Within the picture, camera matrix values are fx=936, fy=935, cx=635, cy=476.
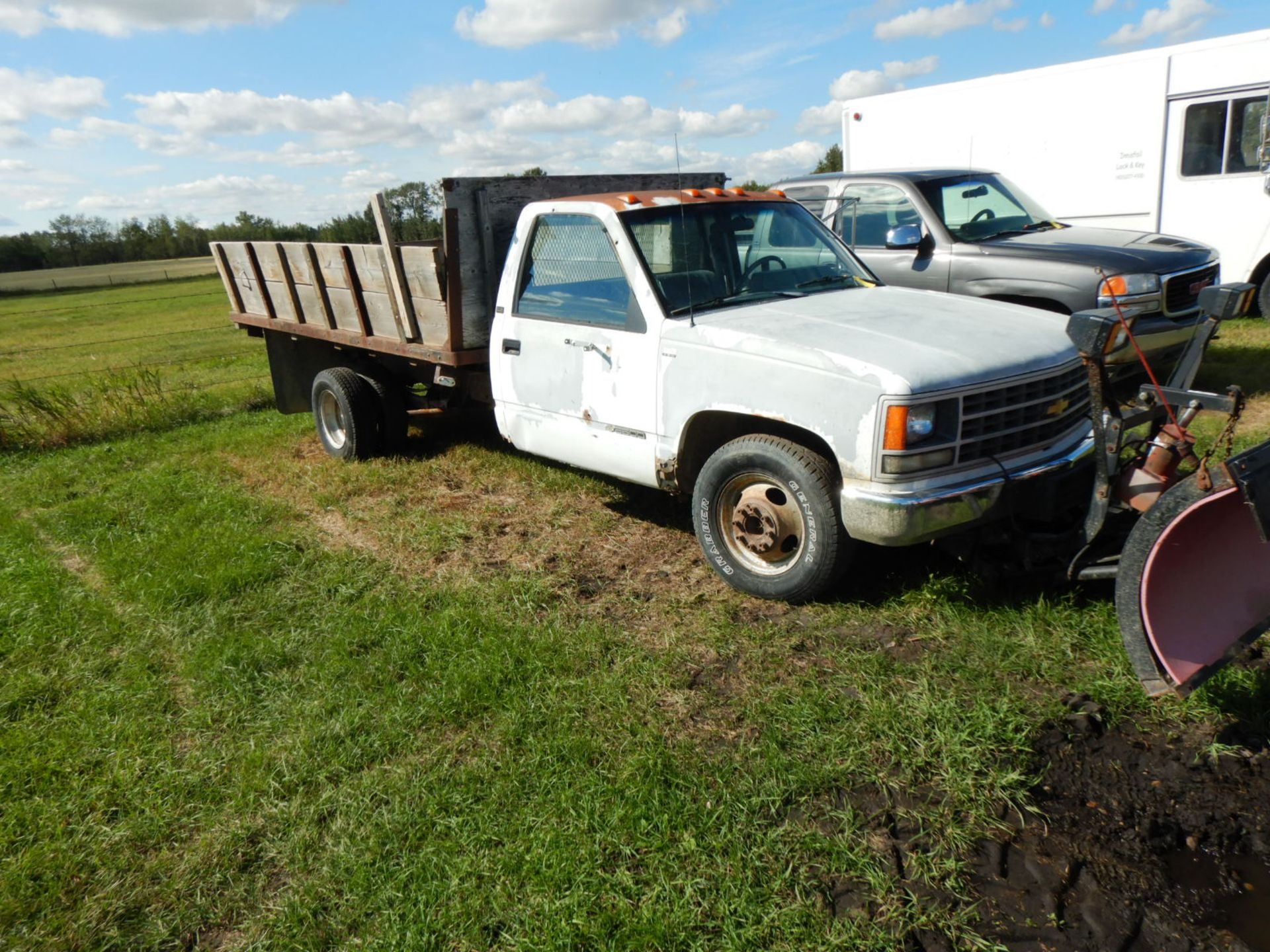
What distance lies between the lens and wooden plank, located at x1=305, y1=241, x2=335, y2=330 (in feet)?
24.2

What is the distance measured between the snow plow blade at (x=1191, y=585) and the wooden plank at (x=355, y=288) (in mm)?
5546

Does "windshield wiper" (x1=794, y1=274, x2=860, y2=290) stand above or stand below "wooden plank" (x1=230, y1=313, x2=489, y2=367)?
above

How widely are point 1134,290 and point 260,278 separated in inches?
284

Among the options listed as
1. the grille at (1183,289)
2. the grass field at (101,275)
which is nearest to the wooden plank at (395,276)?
the grille at (1183,289)

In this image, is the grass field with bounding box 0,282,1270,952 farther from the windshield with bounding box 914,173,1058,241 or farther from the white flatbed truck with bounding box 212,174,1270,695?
the windshield with bounding box 914,173,1058,241

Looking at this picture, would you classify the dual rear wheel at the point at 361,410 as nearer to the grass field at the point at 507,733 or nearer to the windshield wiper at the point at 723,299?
the grass field at the point at 507,733

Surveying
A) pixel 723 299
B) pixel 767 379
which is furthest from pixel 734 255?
pixel 767 379

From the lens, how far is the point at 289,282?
7.84 metres

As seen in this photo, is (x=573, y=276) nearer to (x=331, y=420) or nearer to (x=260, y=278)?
(x=331, y=420)

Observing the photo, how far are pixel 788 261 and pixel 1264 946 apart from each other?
12.8ft

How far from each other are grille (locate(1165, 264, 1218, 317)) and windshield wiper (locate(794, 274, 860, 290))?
3.46m

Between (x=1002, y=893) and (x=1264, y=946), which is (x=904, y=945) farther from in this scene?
(x=1264, y=946)

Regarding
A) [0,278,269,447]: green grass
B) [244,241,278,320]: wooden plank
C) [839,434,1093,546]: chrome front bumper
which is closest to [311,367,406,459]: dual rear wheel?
[244,241,278,320]: wooden plank

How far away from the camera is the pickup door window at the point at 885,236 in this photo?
770 centimetres
